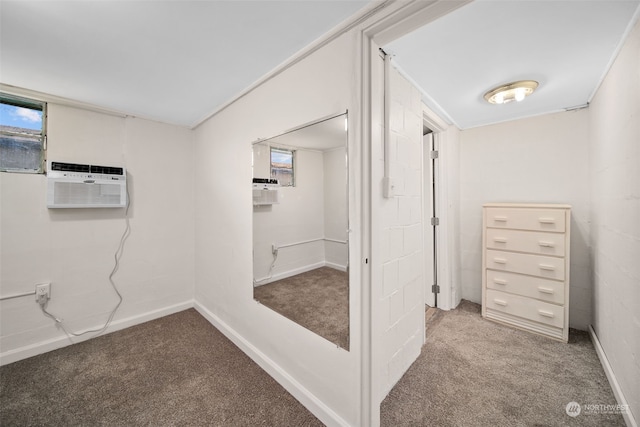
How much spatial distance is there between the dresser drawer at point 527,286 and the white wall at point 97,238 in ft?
11.6

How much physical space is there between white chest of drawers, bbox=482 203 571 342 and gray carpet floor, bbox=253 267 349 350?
1999 millimetres

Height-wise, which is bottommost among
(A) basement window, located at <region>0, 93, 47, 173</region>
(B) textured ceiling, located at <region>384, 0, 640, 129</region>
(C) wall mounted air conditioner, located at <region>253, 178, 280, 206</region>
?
(C) wall mounted air conditioner, located at <region>253, 178, 280, 206</region>

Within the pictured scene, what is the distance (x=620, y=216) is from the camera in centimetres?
147

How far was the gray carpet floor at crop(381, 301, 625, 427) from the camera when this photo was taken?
1.37m

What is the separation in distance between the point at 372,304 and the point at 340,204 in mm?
577

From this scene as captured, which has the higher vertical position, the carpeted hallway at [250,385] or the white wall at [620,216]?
the white wall at [620,216]

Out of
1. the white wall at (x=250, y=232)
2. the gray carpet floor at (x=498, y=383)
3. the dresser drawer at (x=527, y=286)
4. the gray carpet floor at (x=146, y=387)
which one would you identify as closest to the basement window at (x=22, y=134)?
the white wall at (x=250, y=232)

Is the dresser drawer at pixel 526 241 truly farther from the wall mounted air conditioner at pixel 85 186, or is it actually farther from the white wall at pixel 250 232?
the wall mounted air conditioner at pixel 85 186

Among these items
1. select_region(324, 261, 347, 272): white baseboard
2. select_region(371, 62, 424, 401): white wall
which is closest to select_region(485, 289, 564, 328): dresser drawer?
select_region(371, 62, 424, 401): white wall

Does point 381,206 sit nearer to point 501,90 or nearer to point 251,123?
point 251,123

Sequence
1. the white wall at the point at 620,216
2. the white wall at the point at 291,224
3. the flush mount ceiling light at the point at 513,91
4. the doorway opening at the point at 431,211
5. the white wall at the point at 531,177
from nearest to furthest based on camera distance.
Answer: the white wall at the point at 620,216 < the white wall at the point at 291,224 < the flush mount ceiling light at the point at 513,91 < the white wall at the point at 531,177 < the doorway opening at the point at 431,211

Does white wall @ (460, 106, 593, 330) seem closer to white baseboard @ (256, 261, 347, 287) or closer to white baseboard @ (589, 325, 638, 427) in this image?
white baseboard @ (589, 325, 638, 427)

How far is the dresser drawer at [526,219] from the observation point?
2.10 metres

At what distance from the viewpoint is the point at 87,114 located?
2203mm
